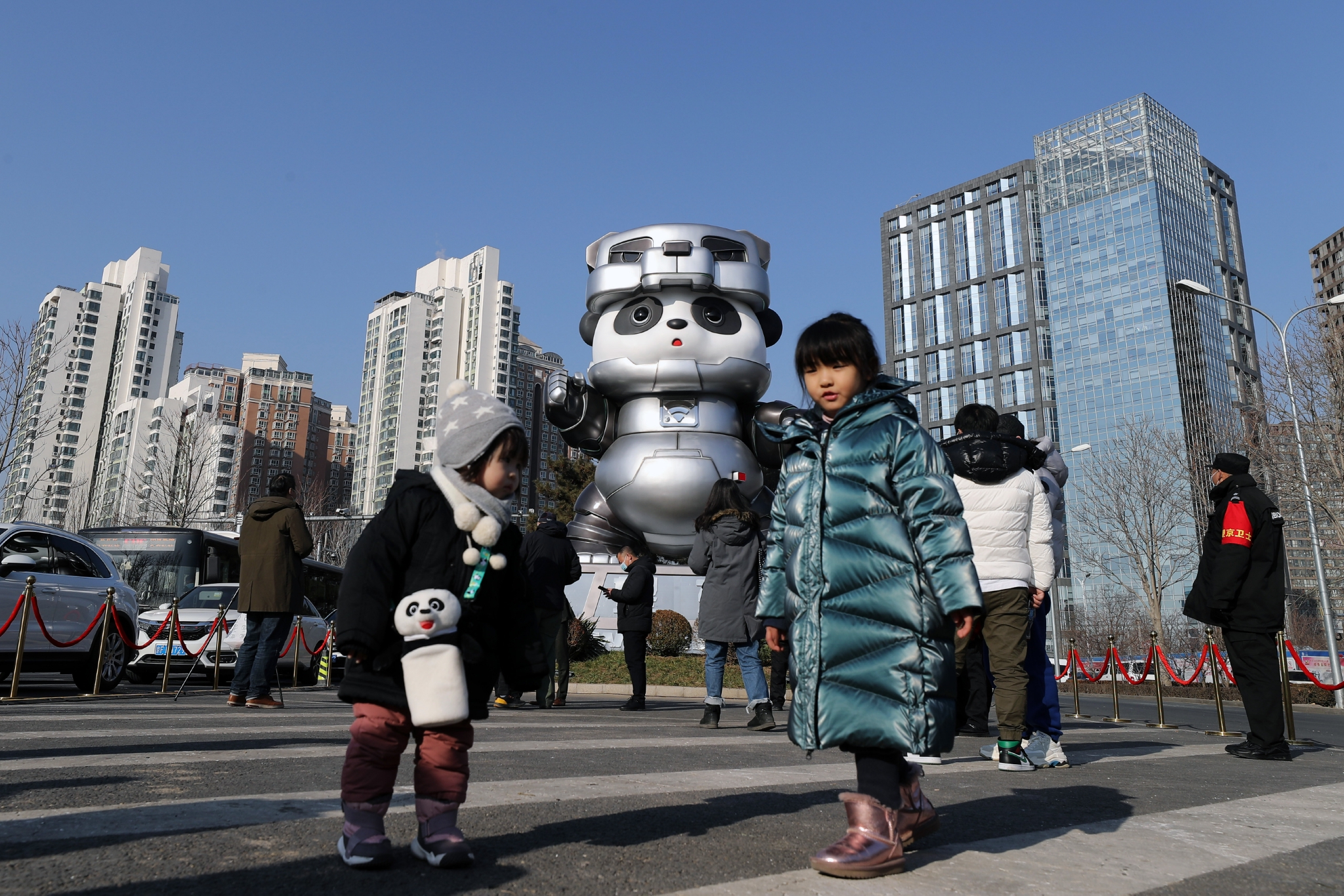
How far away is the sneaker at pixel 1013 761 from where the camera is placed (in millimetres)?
4961

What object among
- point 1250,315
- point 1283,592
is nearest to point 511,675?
point 1283,592

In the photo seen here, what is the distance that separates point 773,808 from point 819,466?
4.45 ft

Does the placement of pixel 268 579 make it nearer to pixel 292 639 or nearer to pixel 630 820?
pixel 292 639

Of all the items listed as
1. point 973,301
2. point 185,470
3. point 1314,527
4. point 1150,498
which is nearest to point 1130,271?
point 973,301

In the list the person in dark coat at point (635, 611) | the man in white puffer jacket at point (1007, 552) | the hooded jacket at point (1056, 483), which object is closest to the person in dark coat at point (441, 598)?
the man in white puffer jacket at point (1007, 552)

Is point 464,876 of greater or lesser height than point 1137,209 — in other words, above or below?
below

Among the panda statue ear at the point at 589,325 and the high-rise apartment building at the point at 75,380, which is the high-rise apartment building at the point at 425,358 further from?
the panda statue ear at the point at 589,325

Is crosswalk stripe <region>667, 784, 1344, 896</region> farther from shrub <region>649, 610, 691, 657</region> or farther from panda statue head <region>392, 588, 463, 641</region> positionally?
shrub <region>649, 610, 691, 657</region>

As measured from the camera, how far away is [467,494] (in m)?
2.77

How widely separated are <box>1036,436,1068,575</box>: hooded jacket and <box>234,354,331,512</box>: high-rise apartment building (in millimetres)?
84904

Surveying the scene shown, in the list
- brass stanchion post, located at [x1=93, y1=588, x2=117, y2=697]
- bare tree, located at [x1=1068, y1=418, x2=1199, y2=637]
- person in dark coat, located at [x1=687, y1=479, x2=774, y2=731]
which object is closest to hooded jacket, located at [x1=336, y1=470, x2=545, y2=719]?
person in dark coat, located at [x1=687, y1=479, x2=774, y2=731]

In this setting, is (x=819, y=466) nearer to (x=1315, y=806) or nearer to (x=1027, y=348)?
(x=1315, y=806)

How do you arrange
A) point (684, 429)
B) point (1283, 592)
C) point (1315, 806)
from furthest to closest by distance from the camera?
point (684, 429) → point (1283, 592) → point (1315, 806)

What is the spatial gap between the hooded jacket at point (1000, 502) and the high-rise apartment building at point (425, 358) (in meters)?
84.2
